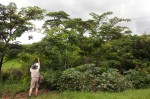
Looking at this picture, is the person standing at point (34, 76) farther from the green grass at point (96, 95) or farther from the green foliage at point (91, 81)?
the green foliage at point (91, 81)

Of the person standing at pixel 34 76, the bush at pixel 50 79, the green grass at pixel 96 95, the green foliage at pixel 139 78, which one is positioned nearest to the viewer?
the green grass at pixel 96 95

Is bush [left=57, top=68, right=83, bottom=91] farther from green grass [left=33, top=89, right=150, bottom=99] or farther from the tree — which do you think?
the tree

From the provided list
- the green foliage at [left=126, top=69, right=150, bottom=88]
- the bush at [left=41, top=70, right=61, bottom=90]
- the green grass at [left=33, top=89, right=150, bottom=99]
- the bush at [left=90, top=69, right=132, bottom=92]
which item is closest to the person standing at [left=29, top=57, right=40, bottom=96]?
the green grass at [left=33, top=89, right=150, bottom=99]

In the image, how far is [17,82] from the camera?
18.8 meters

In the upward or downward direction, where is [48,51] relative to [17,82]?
upward

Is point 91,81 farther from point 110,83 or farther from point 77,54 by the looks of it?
point 77,54

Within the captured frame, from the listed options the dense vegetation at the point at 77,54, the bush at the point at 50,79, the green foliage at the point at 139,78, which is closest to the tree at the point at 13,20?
the dense vegetation at the point at 77,54

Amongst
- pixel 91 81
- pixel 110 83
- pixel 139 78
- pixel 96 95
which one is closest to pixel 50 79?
pixel 91 81

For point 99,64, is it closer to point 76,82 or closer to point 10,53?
point 76,82

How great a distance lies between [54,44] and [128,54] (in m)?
5.12

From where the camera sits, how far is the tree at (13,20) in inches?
727

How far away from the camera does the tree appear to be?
18469 millimetres

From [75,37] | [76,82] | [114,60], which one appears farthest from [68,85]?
[114,60]

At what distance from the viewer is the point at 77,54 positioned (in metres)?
19.1
